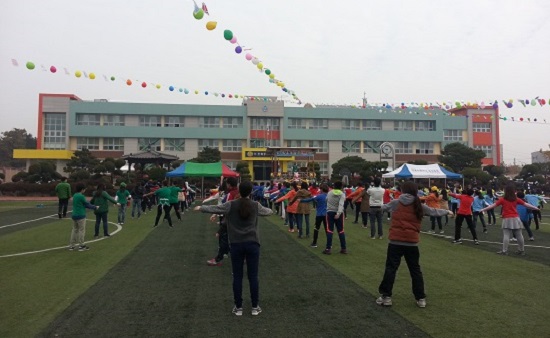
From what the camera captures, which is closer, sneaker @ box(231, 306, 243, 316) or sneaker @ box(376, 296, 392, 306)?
sneaker @ box(231, 306, 243, 316)

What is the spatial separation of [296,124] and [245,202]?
59680mm

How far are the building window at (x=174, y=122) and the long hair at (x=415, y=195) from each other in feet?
194

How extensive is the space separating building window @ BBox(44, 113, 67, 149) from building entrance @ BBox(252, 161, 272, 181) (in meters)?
28.6

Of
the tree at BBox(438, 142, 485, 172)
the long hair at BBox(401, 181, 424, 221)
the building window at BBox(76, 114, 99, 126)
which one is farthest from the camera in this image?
the building window at BBox(76, 114, 99, 126)

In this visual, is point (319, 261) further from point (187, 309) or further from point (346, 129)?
point (346, 129)

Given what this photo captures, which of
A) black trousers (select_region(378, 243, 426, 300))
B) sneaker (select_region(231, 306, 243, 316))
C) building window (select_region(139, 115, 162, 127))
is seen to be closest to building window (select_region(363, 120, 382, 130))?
building window (select_region(139, 115, 162, 127))

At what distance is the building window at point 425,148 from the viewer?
2620 inches

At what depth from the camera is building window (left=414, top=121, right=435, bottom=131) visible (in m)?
67.1

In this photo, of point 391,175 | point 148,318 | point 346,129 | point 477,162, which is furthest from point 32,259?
point 346,129

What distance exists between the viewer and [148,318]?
Answer: 5445 millimetres

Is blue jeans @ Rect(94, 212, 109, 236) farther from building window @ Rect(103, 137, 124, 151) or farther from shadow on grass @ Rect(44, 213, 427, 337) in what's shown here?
building window @ Rect(103, 137, 124, 151)

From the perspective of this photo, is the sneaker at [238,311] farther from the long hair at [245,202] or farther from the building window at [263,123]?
the building window at [263,123]

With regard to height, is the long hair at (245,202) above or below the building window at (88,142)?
below

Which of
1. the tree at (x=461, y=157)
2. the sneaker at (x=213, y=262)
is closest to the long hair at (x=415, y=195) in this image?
the sneaker at (x=213, y=262)
